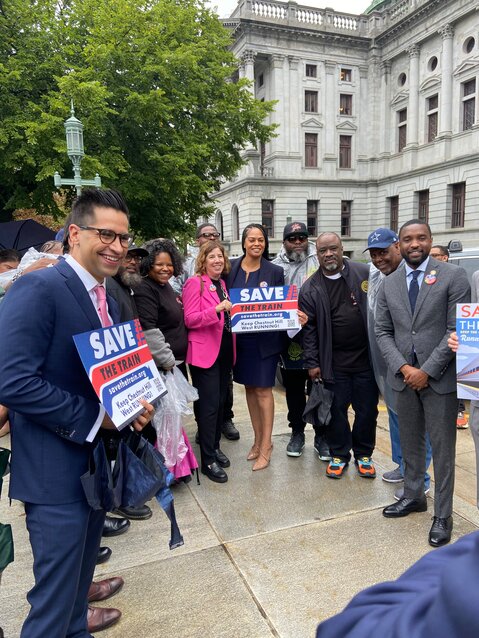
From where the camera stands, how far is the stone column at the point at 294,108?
107ft

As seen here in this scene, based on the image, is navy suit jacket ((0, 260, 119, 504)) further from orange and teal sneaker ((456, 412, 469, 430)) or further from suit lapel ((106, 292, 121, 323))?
orange and teal sneaker ((456, 412, 469, 430))

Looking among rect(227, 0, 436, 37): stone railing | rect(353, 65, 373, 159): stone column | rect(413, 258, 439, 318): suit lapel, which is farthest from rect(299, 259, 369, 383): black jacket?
rect(353, 65, 373, 159): stone column

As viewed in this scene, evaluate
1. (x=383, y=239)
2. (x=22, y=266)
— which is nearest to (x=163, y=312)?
(x=22, y=266)

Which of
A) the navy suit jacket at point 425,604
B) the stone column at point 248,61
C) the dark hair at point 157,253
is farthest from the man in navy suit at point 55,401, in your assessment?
the stone column at point 248,61

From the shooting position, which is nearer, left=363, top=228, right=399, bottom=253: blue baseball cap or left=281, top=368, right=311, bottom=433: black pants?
left=363, top=228, right=399, bottom=253: blue baseball cap

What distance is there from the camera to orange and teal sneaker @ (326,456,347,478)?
12.8 feet

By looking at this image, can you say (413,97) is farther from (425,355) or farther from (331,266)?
(425,355)

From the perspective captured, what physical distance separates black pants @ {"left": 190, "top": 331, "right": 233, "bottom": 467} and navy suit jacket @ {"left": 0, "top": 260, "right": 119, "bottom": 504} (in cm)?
210

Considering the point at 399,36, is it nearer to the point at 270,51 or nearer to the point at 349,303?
the point at 270,51

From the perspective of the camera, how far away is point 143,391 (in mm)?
2150

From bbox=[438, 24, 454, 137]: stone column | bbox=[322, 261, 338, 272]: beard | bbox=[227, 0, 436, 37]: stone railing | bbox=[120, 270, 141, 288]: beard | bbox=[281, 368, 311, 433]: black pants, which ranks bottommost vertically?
bbox=[281, 368, 311, 433]: black pants

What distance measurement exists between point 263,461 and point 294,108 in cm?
3421

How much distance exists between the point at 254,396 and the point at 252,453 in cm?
61

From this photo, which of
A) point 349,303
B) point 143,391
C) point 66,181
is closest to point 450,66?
point 66,181
